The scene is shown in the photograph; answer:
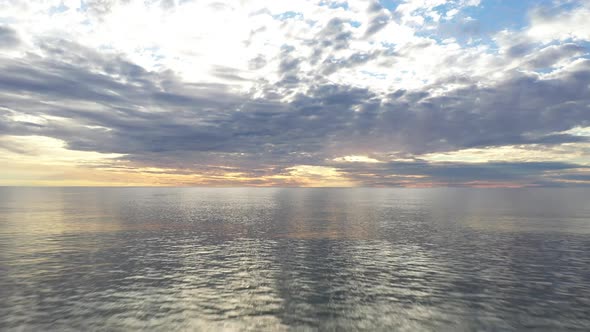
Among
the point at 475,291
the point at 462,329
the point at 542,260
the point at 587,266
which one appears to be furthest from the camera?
the point at 542,260

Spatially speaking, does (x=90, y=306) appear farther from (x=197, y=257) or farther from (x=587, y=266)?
(x=587, y=266)

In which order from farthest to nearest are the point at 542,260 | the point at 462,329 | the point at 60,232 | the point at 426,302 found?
1. the point at 60,232
2. the point at 542,260
3. the point at 426,302
4. the point at 462,329

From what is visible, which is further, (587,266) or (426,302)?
(587,266)

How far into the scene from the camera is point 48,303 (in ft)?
110

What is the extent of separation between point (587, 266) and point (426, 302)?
3180 cm

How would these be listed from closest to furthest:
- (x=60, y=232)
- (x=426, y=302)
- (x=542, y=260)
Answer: (x=426, y=302), (x=542, y=260), (x=60, y=232)

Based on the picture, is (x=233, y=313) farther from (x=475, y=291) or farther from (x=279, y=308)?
(x=475, y=291)

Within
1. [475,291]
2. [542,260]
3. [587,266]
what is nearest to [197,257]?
[475,291]

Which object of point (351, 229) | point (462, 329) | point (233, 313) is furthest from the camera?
point (351, 229)

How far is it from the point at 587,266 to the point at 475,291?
2437 centimetres

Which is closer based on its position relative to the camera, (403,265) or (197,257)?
(403,265)

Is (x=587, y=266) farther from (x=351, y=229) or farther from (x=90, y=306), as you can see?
(x=90, y=306)

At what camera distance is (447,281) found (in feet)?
137

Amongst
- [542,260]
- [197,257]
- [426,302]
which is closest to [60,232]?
[197,257]
